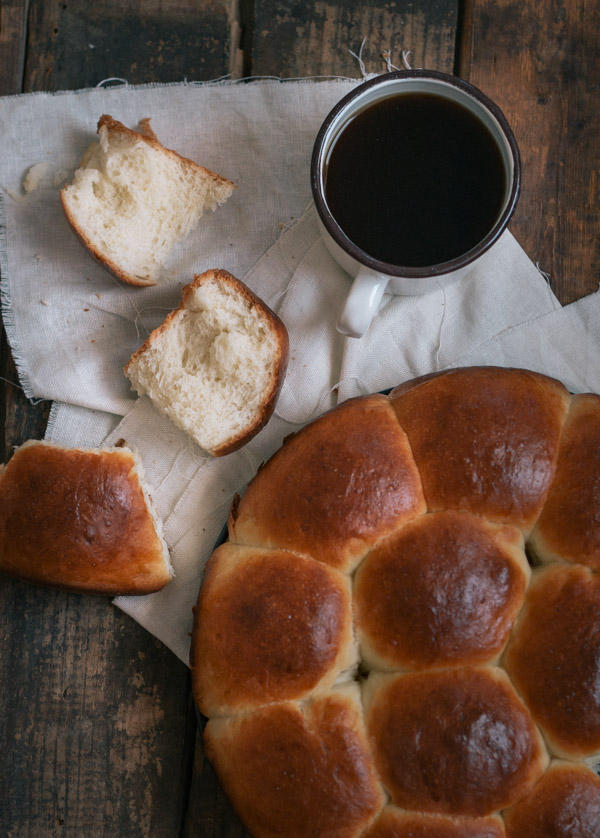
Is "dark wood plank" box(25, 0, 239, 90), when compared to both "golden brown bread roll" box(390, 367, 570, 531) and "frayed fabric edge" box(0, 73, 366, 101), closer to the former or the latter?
"frayed fabric edge" box(0, 73, 366, 101)

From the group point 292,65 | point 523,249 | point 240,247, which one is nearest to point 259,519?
point 240,247

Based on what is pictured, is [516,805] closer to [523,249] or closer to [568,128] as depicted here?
[523,249]

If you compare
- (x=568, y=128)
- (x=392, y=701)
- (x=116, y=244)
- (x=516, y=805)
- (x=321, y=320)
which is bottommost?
(x=516, y=805)

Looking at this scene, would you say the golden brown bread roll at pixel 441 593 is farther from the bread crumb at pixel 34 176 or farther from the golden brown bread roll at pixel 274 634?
the bread crumb at pixel 34 176

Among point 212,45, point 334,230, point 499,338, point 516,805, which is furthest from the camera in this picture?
point 212,45

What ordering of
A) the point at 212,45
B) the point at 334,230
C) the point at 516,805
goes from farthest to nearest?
1. the point at 212,45
2. the point at 334,230
3. the point at 516,805

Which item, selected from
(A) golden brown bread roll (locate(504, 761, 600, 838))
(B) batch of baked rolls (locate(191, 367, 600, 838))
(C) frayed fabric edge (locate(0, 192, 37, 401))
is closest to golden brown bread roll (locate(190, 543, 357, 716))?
(B) batch of baked rolls (locate(191, 367, 600, 838))

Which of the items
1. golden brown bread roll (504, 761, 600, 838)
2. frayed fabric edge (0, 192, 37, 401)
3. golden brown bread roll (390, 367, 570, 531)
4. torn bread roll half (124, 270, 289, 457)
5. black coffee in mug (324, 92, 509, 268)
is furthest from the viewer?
frayed fabric edge (0, 192, 37, 401)
